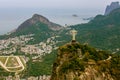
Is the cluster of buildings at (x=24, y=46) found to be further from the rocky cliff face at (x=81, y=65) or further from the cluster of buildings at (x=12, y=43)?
the rocky cliff face at (x=81, y=65)

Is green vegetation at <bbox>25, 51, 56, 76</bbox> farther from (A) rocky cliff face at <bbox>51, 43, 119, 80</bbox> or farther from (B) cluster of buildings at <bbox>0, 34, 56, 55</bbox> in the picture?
(A) rocky cliff face at <bbox>51, 43, 119, 80</bbox>

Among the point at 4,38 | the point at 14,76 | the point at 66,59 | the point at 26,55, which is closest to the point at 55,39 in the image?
the point at 4,38

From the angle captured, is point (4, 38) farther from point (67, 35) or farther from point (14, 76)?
point (14, 76)

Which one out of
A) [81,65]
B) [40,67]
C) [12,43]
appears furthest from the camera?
[12,43]

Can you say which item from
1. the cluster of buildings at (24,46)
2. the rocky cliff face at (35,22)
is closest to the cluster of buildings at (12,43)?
the cluster of buildings at (24,46)

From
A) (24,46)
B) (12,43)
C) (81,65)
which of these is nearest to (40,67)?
(24,46)

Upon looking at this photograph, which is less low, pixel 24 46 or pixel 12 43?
pixel 24 46

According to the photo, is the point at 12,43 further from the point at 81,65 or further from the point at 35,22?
the point at 81,65

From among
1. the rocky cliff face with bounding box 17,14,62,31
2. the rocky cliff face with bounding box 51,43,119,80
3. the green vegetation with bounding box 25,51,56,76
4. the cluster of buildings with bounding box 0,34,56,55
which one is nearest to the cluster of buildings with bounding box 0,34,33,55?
the cluster of buildings with bounding box 0,34,56,55
